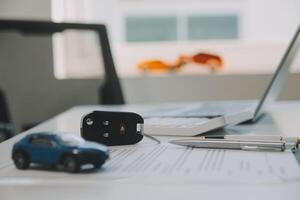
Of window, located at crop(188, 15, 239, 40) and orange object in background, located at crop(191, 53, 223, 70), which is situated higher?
window, located at crop(188, 15, 239, 40)

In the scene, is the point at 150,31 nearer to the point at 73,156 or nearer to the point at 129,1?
the point at 129,1

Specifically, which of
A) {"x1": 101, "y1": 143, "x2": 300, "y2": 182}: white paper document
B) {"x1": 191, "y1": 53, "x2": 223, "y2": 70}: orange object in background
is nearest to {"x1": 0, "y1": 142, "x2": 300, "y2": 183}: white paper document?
{"x1": 101, "y1": 143, "x2": 300, "y2": 182}: white paper document

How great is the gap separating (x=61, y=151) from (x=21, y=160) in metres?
0.06

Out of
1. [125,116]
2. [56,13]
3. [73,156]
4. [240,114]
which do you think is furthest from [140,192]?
[56,13]

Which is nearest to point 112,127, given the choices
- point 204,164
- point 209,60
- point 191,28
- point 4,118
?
point 204,164

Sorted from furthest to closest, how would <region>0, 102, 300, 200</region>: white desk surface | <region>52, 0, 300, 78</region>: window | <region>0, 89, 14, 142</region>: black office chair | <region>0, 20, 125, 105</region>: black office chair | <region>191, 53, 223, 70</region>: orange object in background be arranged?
<region>52, 0, 300, 78</region>: window < <region>191, 53, 223, 70</region>: orange object in background < <region>0, 20, 125, 105</region>: black office chair < <region>0, 89, 14, 142</region>: black office chair < <region>0, 102, 300, 200</region>: white desk surface

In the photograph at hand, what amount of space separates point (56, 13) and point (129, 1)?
11.8 inches

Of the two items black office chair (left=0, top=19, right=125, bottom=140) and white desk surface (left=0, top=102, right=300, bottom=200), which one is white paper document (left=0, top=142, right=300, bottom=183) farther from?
black office chair (left=0, top=19, right=125, bottom=140)

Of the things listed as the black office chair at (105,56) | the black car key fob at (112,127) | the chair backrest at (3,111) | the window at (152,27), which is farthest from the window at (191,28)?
the black car key fob at (112,127)

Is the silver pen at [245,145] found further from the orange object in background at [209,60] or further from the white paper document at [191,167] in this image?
the orange object in background at [209,60]

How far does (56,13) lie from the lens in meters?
2.19

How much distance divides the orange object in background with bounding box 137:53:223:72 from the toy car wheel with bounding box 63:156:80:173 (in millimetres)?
1492

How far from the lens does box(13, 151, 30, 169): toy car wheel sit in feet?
1.93

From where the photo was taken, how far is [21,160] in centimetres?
59
